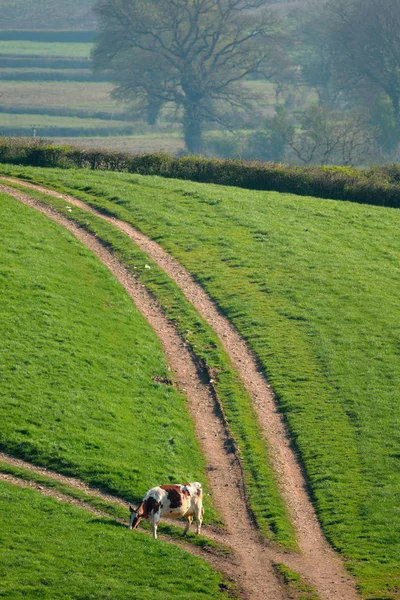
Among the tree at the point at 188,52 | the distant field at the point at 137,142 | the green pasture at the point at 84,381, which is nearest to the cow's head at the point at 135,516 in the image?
the green pasture at the point at 84,381

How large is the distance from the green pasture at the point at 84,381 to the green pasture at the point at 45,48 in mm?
122431

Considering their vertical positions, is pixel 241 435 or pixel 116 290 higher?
pixel 116 290

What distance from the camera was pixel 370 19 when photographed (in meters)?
122

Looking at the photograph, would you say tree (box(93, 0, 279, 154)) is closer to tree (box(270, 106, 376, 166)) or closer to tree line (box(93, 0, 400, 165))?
tree line (box(93, 0, 400, 165))

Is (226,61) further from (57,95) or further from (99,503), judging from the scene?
(99,503)

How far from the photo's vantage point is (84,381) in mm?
30438

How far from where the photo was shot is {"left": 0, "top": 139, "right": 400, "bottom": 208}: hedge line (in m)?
54.0

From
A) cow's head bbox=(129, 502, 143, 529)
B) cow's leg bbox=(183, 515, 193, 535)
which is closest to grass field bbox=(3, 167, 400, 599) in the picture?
cow's leg bbox=(183, 515, 193, 535)

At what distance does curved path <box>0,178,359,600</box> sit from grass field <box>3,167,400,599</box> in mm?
409

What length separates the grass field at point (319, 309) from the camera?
2617 cm

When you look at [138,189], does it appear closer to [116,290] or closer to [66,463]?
[116,290]

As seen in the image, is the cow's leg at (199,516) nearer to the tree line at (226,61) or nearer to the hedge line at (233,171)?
the hedge line at (233,171)

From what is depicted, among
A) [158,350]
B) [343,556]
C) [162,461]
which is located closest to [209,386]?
[158,350]

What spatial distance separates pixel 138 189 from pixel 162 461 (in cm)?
2542
